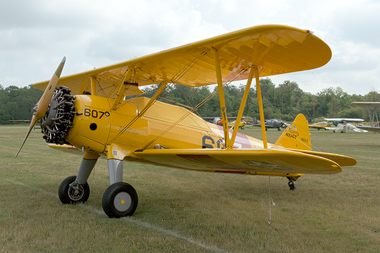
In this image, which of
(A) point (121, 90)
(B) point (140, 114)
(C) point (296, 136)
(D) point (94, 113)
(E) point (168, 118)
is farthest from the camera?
(C) point (296, 136)

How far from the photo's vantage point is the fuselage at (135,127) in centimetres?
448

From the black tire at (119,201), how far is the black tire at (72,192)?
1341 millimetres

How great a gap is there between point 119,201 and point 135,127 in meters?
1.32

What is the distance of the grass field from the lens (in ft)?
10.8

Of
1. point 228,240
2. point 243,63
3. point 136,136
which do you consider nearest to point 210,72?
point 243,63

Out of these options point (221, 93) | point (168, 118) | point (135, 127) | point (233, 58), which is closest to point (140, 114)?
point (135, 127)

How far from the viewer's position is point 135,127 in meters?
4.91

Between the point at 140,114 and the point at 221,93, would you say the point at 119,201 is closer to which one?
the point at 140,114

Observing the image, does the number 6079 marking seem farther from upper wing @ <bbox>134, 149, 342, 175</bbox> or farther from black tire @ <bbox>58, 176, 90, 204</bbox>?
black tire @ <bbox>58, 176, 90, 204</bbox>

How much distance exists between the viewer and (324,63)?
188 inches

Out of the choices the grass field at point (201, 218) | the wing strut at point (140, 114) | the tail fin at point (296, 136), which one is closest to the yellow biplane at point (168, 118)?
the wing strut at point (140, 114)

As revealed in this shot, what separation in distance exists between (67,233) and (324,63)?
4722mm

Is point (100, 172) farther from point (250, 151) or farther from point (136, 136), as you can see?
point (250, 151)

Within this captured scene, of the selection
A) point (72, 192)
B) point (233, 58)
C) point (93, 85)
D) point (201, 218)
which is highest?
point (233, 58)
